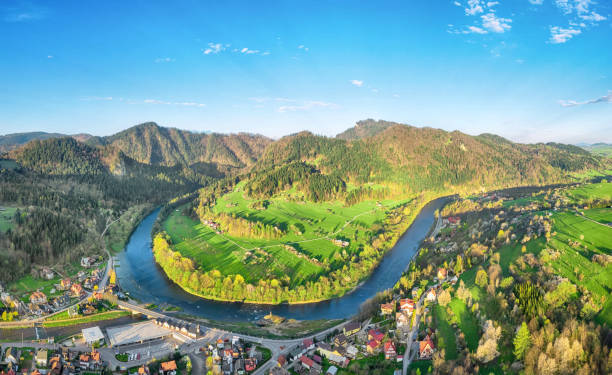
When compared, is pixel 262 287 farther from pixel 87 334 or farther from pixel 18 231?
pixel 18 231

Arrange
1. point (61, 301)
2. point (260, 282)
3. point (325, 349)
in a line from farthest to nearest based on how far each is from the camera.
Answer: point (260, 282) < point (61, 301) < point (325, 349)

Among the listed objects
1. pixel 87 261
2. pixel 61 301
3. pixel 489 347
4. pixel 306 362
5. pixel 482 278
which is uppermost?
pixel 482 278

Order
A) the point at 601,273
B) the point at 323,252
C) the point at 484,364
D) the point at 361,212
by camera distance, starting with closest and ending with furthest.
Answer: the point at 484,364 → the point at 601,273 → the point at 323,252 → the point at 361,212

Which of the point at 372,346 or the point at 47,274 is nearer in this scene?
the point at 372,346

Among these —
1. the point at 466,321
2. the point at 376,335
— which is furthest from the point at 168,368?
the point at 466,321

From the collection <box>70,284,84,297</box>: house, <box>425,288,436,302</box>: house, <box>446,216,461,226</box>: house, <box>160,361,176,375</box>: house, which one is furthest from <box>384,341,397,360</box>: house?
<box>446,216,461,226</box>: house

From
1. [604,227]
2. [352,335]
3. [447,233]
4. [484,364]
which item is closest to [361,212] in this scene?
[447,233]

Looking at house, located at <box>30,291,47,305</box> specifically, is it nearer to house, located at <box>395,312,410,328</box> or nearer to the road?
house, located at <box>395,312,410,328</box>

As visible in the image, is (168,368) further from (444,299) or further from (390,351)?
(444,299)
